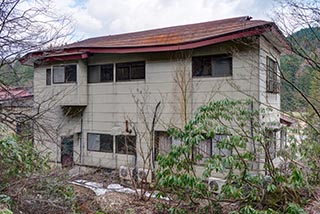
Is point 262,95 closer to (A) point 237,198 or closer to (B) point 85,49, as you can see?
(A) point 237,198

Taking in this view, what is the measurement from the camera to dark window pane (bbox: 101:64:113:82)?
11852 mm

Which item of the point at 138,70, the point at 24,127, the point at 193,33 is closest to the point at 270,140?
the point at 24,127

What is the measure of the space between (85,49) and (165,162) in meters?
7.47

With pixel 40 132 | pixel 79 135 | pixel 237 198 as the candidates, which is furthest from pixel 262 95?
pixel 79 135

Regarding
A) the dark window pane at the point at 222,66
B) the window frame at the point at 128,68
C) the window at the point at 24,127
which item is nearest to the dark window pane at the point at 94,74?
the window frame at the point at 128,68

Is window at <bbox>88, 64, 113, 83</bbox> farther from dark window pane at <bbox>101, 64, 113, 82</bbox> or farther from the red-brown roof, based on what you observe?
the red-brown roof

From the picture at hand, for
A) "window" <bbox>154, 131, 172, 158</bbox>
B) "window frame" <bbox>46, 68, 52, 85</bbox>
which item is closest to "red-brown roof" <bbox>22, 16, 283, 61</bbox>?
"window frame" <bbox>46, 68, 52, 85</bbox>

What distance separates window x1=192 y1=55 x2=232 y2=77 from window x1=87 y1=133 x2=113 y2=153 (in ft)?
14.5

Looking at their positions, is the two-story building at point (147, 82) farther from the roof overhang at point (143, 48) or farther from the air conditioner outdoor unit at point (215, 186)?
the air conditioner outdoor unit at point (215, 186)

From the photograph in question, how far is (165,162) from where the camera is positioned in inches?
222

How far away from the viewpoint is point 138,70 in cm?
1121

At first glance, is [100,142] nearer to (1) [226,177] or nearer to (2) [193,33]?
(2) [193,33]

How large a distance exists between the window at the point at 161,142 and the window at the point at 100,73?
300cm

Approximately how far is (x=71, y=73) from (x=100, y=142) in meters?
3.09
